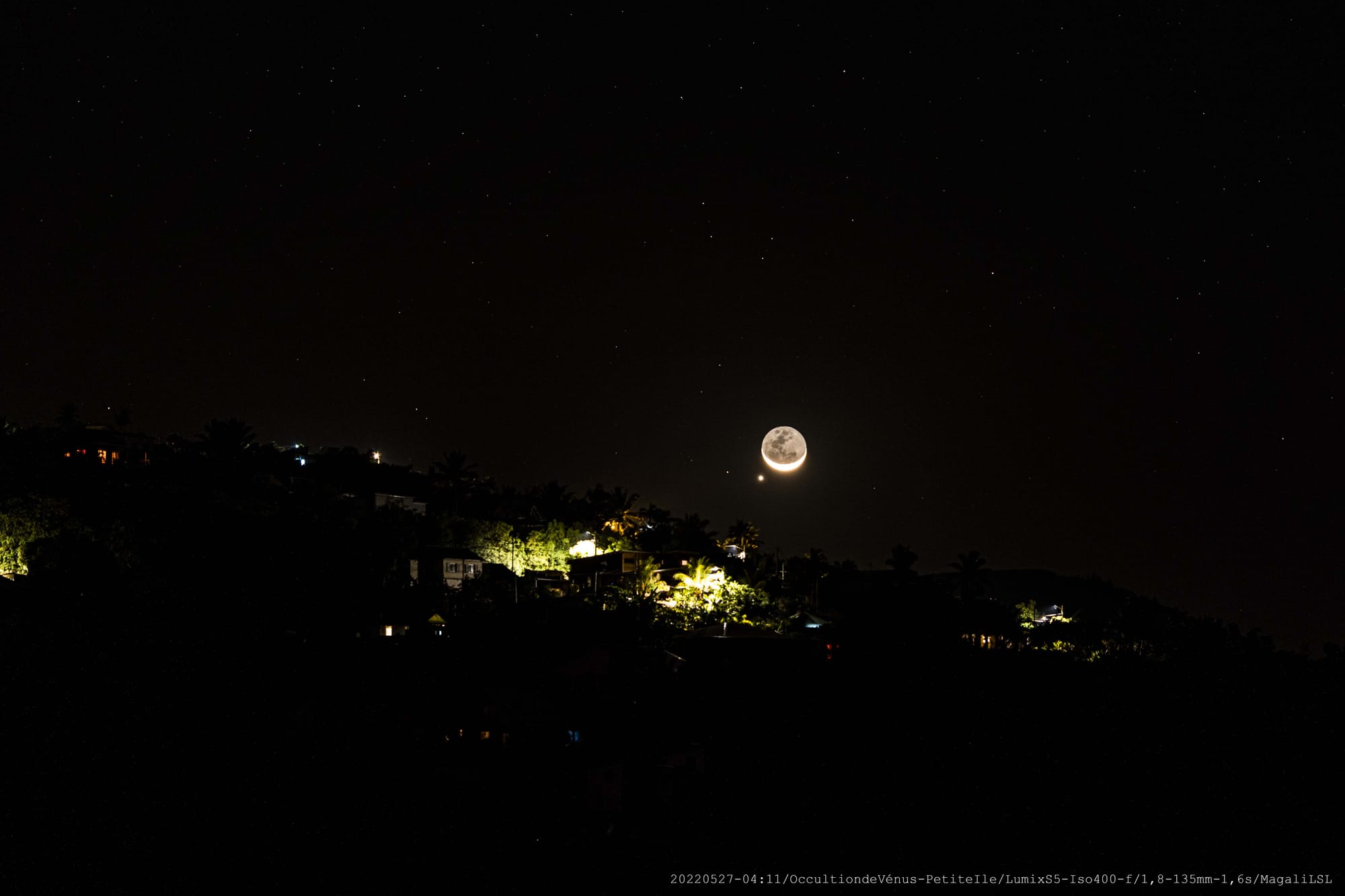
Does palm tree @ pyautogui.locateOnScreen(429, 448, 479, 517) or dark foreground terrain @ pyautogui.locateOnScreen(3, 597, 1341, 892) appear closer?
dark foreground terrain @ pyautogui.locateOnScreen(3, 597, 1341, 892)

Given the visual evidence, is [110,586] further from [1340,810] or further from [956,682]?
[1340,810]

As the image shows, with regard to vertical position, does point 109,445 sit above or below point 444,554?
above

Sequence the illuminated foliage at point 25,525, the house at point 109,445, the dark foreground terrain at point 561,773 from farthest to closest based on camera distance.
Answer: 1. the house at point 109,445
2. the illuminated foliage at point 25,525
3. the dark foreground terrain at point 561,773

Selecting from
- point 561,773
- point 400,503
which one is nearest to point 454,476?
point 400,503

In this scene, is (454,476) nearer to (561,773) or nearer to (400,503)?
(400,503)

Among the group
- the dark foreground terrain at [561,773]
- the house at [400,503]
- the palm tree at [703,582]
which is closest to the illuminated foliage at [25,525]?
the dark foreground terrain at [561,773]

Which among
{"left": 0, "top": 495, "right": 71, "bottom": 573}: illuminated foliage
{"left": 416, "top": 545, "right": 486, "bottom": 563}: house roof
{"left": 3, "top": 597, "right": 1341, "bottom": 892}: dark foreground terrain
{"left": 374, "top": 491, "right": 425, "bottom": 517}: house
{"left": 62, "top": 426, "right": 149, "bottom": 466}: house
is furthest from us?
{"left": 62, "top": 426, "right": 149, "bottom": 466}: house

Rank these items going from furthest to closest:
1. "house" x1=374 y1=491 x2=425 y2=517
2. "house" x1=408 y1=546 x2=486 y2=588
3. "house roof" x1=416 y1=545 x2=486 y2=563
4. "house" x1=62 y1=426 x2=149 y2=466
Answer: "house" x1=62 y1=426 x2=149 y2=466 < "house" x1=374 y1=491 x2=425 y2=517 < "house roof" x1=416 y1=545 x2=486 y2=563 < "house" x1=408 y1=546 x2=486 y2=588

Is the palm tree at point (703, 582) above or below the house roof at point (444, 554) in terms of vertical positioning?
below

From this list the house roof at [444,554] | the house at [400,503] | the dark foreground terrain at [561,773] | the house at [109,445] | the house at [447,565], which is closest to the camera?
the dark foreground terrain at [561,773]

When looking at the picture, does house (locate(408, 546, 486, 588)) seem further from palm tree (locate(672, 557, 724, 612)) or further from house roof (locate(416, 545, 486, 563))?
palm tree (locate(672, 557, 724, 612))

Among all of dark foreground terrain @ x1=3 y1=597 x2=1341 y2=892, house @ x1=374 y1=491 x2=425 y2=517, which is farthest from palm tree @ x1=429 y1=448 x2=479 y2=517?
dark foreground terrain @ x1=3 y1=597 x2=1341 y2=892

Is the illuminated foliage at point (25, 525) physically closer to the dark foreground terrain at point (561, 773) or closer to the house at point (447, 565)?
the dark foreground terrain at point (561, 773)

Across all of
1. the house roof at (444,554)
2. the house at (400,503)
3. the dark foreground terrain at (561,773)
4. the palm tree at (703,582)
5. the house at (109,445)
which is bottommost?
the dark foreground terrain at (561,773)
